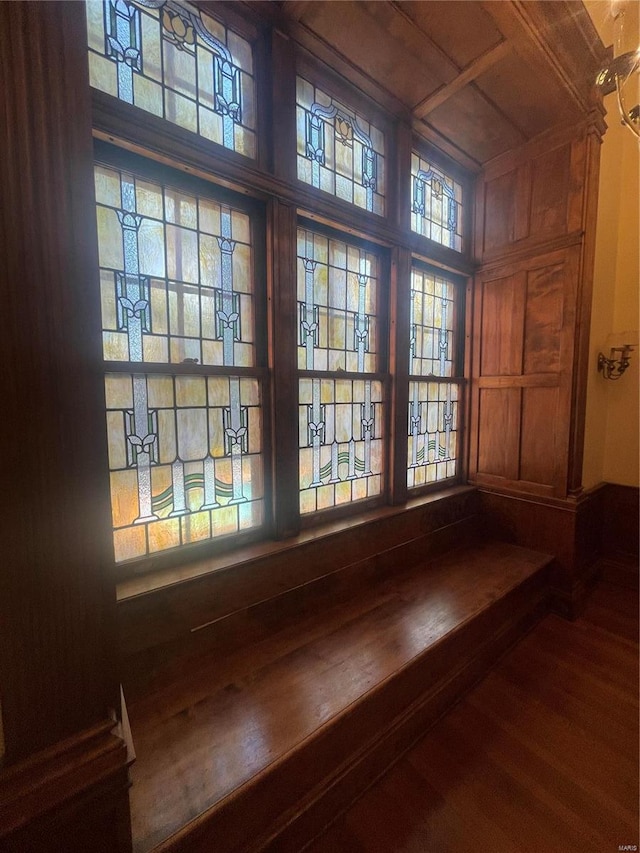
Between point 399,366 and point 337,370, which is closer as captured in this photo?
point 337,370

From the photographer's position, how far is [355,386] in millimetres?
1969

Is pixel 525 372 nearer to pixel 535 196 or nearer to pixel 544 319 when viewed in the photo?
pixel 544 319

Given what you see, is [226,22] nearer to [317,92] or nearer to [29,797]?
[317,92]

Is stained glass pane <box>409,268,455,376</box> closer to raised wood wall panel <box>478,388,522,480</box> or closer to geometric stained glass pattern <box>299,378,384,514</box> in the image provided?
raised wood wall panel <box>478,388,522,480</box>

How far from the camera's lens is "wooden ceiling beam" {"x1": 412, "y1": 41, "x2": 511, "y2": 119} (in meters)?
1.65

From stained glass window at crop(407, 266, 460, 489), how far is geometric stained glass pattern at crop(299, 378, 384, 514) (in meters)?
0.33

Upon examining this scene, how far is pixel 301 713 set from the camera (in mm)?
1148

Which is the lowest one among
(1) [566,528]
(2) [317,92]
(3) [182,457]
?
(1) [566,528]

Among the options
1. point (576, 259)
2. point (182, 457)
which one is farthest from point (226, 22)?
point (576, 259)

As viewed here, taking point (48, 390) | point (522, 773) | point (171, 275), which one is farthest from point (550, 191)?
point (522, 773)

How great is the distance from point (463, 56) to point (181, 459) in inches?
88.3

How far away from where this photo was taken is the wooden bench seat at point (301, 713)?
0.93 metres

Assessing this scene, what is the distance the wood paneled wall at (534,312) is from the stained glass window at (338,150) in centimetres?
99

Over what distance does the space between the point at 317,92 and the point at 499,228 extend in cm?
147
